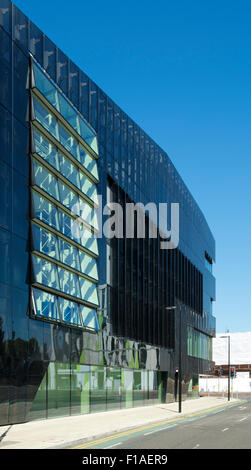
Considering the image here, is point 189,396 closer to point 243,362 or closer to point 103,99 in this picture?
point 103,99

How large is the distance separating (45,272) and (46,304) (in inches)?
67.4

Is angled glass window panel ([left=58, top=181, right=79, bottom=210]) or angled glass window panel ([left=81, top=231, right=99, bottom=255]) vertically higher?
angled glass window panel ([left=58, top=181, right=79, bottom=210])

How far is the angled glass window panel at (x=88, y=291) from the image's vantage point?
38.9 meters

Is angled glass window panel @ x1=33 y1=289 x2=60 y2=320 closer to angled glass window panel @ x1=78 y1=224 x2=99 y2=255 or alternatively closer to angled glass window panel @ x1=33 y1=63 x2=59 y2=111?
angled glass window panel @ x1=78 y1=224 x2=99 y2=255

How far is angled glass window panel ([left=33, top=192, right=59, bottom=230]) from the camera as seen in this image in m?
32.5

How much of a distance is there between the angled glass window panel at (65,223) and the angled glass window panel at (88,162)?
16.1ft

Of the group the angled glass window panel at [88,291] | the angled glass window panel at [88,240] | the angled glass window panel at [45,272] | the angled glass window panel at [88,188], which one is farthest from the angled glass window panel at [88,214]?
the angled glass window panel at [45,272]

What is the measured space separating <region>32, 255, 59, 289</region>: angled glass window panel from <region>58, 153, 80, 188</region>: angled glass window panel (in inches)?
238

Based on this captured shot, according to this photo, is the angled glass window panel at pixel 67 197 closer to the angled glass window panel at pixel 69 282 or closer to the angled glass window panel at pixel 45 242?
the angled glass window panel at pixel 45 242

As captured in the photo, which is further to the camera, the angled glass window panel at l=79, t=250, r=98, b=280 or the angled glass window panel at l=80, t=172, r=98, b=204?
the angled glass window panel at l=80, t=172, r=98, b=204

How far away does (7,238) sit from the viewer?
29328mm

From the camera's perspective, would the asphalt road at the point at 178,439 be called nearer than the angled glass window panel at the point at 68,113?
Yes

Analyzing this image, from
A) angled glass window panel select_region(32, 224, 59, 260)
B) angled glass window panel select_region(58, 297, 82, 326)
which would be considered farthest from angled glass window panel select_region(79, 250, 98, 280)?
angled glass window panel select_region(32, 224, 59, 260)
